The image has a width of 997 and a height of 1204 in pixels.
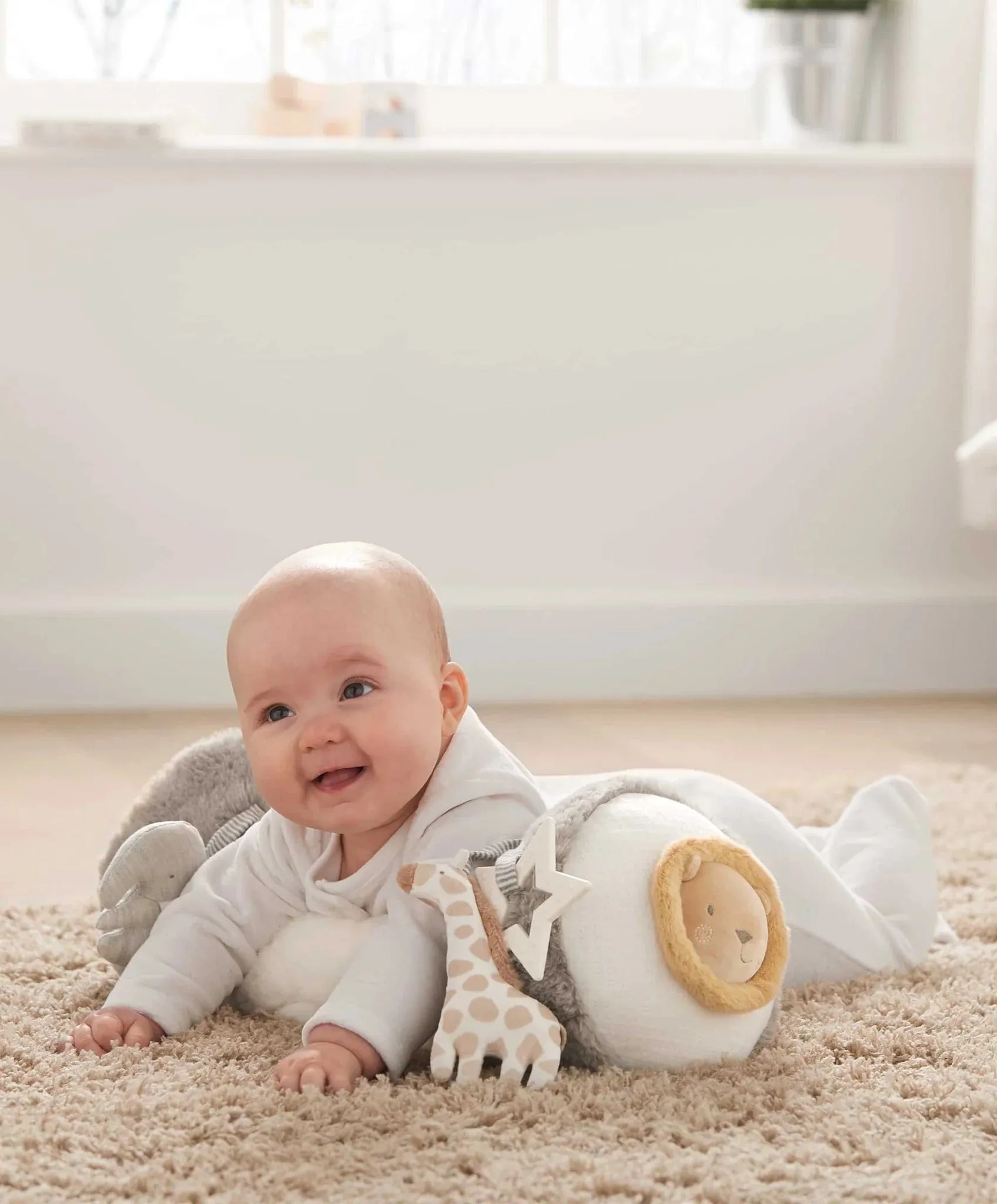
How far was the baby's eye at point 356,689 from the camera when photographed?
1032 mm

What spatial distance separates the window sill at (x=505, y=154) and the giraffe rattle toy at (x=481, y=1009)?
1.63m

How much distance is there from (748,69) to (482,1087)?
2.22 meters

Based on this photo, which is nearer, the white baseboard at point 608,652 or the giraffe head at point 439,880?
the giraffe head at point 439,880

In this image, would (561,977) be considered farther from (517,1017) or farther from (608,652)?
(608,652)

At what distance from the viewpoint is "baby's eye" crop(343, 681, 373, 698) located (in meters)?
1.03

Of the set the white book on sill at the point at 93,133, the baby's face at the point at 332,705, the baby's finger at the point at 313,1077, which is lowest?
the baby's finger at the point at 313,1077

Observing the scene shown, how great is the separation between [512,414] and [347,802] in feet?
4.97

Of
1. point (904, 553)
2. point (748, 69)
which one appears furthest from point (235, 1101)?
point (748, 69)

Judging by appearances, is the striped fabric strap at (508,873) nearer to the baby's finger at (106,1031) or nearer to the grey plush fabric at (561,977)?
the grey plush fabric at (561,977)

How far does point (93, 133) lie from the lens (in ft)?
7.64

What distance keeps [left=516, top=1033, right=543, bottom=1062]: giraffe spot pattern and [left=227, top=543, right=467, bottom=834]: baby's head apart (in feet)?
0.59

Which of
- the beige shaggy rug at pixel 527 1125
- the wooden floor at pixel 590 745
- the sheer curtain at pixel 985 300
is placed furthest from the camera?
the sheer curtain at pixel 985 300

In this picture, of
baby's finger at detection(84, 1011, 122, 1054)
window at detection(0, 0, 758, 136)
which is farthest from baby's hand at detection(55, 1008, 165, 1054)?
window at detection(0, 0, 758, 136)

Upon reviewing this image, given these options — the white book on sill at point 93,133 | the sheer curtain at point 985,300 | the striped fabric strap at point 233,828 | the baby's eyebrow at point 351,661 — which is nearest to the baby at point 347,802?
the baby's eyebrow at point 351,661
